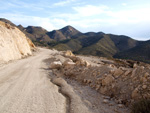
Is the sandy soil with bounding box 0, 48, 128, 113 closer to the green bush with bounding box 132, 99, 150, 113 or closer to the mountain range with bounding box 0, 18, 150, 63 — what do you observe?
the green bush with bounding box 132, 99, 150, 113

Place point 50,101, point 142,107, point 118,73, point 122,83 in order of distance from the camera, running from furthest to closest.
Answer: point 118,73, point 122,83, point 50,101, point 142,107

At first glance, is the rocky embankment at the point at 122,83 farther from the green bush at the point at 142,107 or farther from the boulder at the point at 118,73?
the green bush at the point at 142,107

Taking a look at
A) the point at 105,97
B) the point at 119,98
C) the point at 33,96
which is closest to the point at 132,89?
the point at 119,98

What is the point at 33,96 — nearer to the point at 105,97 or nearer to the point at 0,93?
the point at 0,93

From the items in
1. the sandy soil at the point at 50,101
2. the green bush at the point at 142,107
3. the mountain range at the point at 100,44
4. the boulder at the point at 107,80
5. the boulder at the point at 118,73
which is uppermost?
the mountain range at the point at 100,44

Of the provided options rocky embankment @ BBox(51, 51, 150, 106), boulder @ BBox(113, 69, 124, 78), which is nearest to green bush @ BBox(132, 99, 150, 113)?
rocky embankment @ BBox(51, 51, 150, 106)

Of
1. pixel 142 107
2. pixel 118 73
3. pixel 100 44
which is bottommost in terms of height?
pixel 142 107

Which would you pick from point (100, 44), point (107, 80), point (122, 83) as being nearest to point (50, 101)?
point (107, 80)

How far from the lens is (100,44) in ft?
295

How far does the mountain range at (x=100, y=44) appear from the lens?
6333cm

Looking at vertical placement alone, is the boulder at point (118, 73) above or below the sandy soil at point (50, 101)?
above

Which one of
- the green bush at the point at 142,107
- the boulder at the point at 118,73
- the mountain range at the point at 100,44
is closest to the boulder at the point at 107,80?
the boulder at the point at 118,73

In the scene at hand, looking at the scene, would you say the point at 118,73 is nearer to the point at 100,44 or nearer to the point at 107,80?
the point at 107,80

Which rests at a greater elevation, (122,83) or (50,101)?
(122,83)
